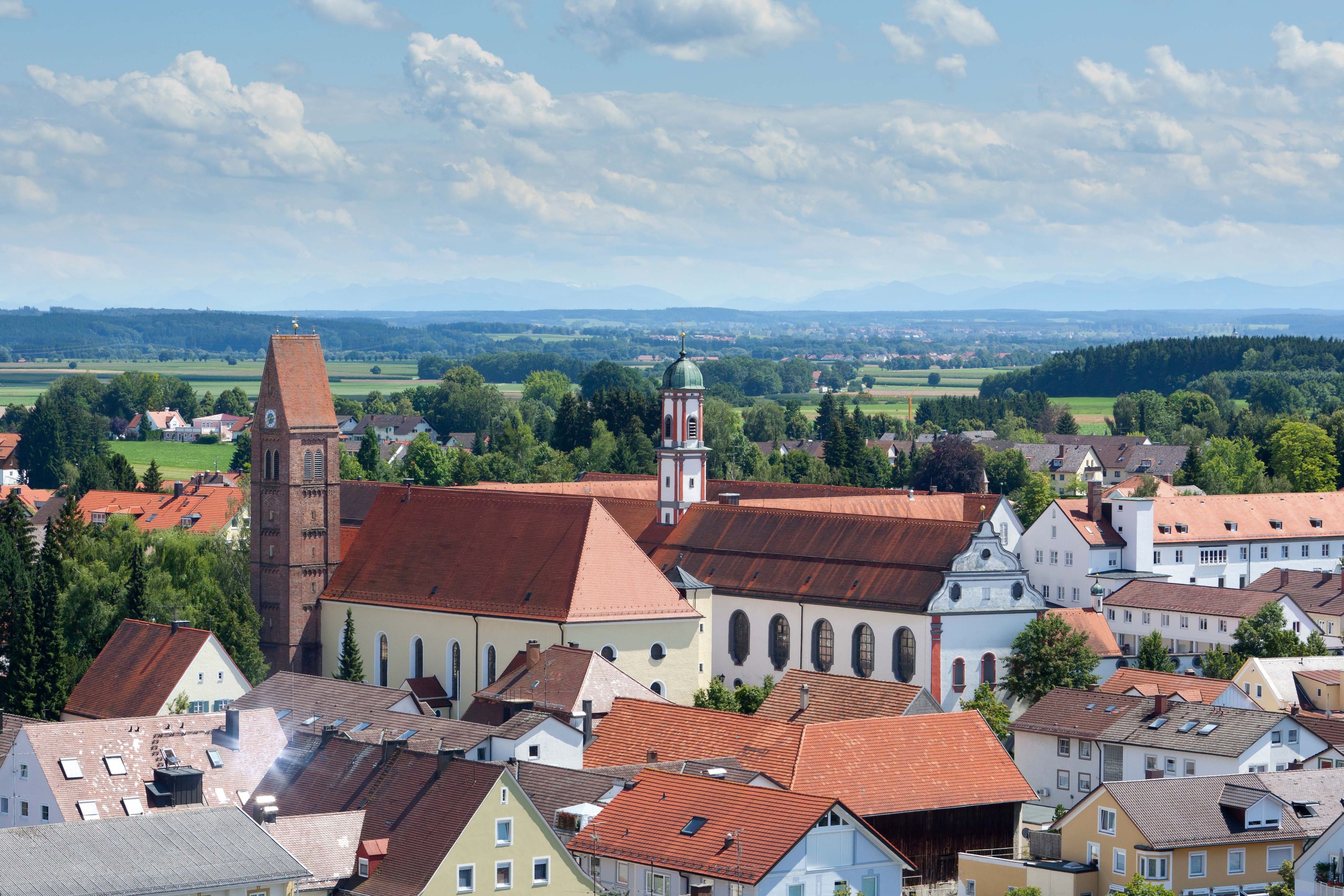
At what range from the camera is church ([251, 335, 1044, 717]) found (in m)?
84.3

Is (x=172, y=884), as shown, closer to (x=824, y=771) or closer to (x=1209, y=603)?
(x=824, y=771)

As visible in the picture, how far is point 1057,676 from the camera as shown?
85312 mm

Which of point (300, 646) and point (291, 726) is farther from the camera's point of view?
point (300, 646)

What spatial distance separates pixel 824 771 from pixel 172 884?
65.7 ft

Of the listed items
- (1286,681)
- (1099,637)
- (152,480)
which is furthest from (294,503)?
(152,480)

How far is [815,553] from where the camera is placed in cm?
9238

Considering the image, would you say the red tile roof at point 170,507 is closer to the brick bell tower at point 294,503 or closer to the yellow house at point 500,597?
the brick bell tower at point 294,503

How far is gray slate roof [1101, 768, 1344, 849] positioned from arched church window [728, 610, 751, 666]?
33903 millimetres

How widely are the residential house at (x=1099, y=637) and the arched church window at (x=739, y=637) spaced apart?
12.9 metres

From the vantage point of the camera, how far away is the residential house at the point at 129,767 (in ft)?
201

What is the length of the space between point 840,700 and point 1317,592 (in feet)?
156

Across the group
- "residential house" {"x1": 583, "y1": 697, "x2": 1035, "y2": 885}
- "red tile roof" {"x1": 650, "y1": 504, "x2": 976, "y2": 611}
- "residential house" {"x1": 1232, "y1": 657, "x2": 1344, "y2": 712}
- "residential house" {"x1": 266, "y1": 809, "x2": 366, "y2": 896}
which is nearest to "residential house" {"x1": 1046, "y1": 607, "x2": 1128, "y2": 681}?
"residential house" {"x1": 1232, "y1": 657, "x2": 1344, "y2": 712}

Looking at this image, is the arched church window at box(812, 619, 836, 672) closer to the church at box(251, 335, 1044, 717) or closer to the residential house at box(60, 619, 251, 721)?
the church at box(251, 335, 1044, 717)

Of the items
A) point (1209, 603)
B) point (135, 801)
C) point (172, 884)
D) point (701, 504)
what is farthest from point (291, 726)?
point (1209, 603)
